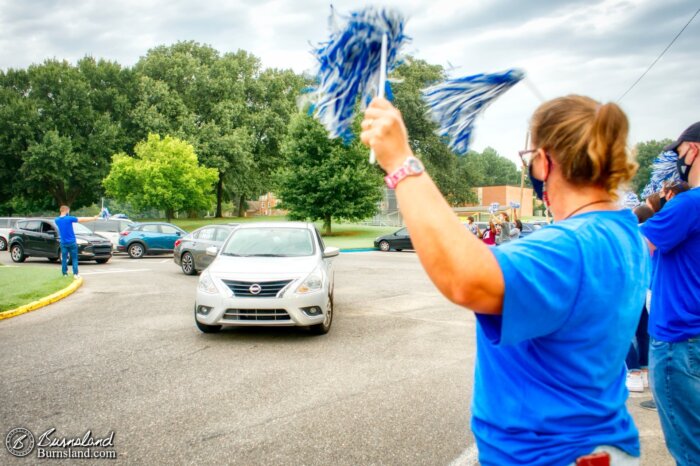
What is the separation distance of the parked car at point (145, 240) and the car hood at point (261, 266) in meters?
16.6

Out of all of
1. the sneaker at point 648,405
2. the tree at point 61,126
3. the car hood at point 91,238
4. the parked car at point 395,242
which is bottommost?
the parked car at point 395,242

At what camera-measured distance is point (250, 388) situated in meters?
5.01

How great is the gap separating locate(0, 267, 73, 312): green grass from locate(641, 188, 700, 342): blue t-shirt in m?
10.2

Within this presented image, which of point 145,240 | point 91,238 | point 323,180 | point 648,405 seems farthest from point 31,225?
point 648,405

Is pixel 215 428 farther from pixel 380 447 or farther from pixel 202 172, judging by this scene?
pixel 202 172

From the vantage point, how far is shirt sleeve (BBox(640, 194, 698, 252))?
2.55m

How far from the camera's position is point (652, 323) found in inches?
104

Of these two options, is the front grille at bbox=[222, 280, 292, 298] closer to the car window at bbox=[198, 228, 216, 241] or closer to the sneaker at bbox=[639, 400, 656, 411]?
the sneaker at bbox=[639, 400, 656, 411]

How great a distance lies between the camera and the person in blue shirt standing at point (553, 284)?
1117 mm

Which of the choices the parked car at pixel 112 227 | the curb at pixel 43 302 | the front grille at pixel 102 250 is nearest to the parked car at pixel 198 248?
the curb at pixel 43 302

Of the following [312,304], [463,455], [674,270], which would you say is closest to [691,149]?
[674,270]

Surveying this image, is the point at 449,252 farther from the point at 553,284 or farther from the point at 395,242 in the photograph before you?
the point at 395,242

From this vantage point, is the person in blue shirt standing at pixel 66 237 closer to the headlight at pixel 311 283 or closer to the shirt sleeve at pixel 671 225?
the headlight at pixel 311 283

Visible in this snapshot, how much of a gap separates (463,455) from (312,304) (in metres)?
3.79
